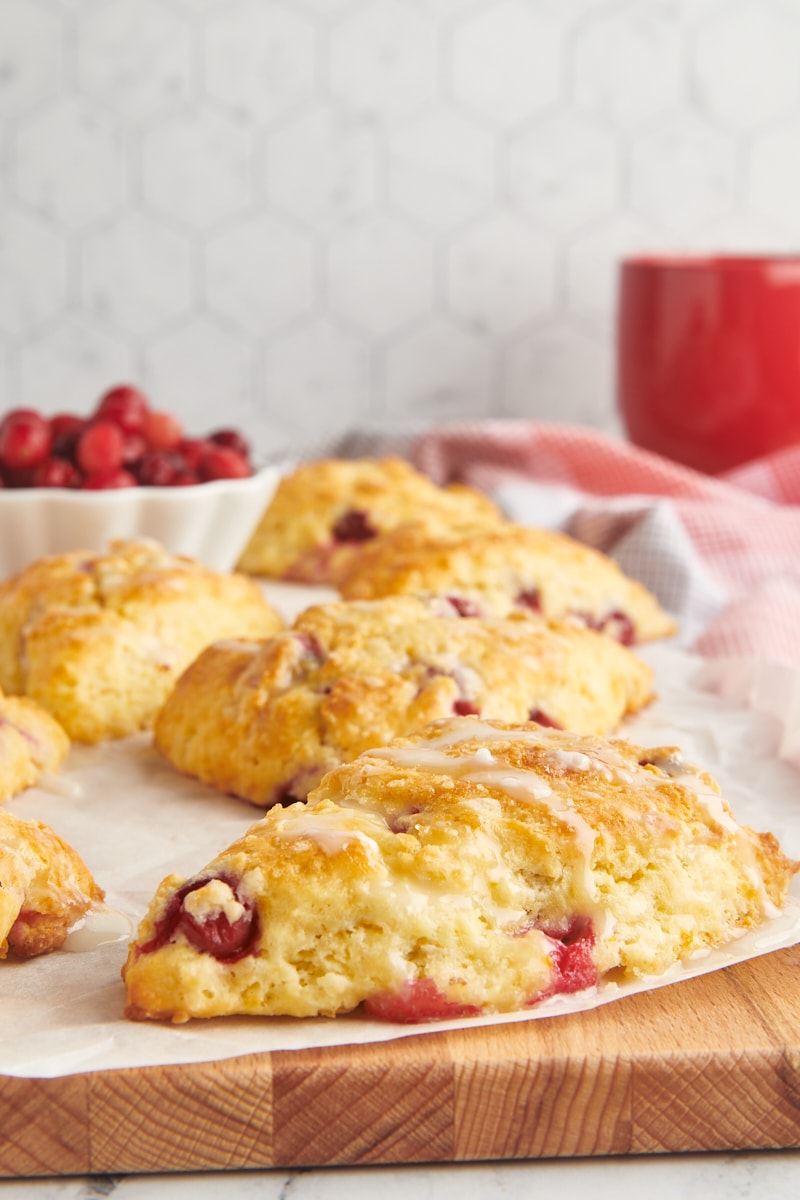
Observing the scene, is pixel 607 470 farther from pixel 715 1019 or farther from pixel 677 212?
pixel 715 1019

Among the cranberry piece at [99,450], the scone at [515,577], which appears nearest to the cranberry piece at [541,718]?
the scone at [515,577]

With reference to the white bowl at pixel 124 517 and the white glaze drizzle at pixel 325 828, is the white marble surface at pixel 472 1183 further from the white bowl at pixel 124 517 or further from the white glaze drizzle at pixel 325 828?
the white bowl at pixel 124 517

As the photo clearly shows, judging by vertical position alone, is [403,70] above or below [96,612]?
above

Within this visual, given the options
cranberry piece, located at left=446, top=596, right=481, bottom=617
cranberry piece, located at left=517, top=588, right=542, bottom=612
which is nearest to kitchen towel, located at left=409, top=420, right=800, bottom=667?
cranberry piece, located at left=517, top=588, right=542, bottom=612

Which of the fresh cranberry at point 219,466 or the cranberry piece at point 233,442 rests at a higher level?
the cranberry piece at point 233,442

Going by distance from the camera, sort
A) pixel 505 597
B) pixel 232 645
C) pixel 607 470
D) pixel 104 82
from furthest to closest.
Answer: pixel 104 82, pixel 607 470, pixel 505 597, pixel 232 645

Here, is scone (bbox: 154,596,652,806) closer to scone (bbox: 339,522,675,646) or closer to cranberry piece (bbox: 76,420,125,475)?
scone (bbox: 339,522,675,646)

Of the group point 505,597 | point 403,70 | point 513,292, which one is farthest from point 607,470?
point 403,70
